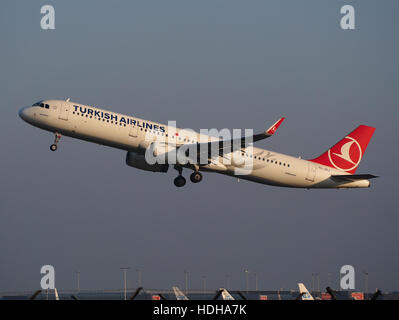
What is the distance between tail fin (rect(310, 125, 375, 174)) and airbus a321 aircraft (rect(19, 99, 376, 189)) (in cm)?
5

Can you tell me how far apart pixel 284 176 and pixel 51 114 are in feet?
80.7

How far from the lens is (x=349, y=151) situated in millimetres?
79125

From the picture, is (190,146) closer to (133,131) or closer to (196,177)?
(196,177)

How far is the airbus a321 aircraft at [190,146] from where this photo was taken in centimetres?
6412

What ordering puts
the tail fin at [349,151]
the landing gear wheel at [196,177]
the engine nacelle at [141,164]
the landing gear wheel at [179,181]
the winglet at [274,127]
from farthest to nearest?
1. the tail fin at [349,151]
2. the engine nacelle at [141,164]
3. the landing gear wheel at [179,181]
4. the landing gear wheel at [196,177]
5. the winglet at [274,127]

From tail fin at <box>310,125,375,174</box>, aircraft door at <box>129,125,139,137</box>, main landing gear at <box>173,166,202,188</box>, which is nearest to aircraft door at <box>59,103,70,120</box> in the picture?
aircraft door at <box>129,125,139,137</box>

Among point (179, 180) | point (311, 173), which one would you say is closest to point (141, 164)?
point (179, 180)

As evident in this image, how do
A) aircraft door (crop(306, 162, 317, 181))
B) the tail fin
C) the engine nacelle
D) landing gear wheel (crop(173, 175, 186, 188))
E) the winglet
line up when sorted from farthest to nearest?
the tail fin < aircraft door (crop(306, 162, 317, 181)) < the engine nacelle < landing gear wheel (crop(173, 175, 186, 188)) < the winglet

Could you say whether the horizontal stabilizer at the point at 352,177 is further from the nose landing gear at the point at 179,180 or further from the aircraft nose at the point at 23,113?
the aircraft nose at the point at 23,113

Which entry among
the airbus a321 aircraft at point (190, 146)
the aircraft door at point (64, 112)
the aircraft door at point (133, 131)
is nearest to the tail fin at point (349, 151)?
the airbus a321 aircraft at point (190, 146)

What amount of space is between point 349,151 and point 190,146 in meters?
22.1

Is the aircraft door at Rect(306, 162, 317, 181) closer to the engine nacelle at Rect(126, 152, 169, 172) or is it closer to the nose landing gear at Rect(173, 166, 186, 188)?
the nose landing gear at Rect(173, 166, 186, 188)

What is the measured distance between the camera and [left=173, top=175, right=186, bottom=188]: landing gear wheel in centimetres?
7138
